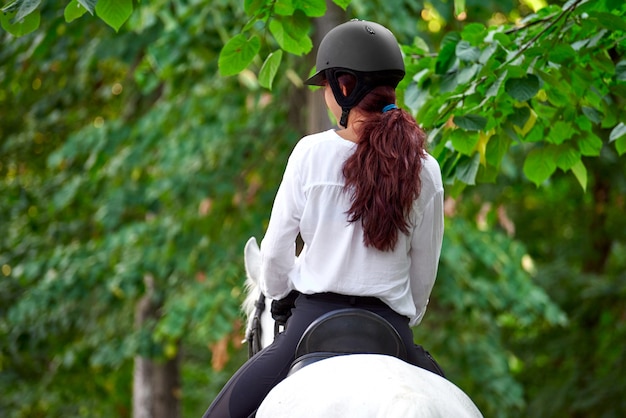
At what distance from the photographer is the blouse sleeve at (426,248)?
327cm

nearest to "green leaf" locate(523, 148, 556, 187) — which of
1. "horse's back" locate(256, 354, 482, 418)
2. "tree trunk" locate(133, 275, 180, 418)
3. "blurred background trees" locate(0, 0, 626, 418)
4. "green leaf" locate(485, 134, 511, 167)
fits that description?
"blurred background trees" locate(0, 0, 626, 418)

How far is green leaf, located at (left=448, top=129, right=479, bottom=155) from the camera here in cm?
422

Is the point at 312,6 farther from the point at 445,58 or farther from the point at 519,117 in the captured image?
the point at 519,117

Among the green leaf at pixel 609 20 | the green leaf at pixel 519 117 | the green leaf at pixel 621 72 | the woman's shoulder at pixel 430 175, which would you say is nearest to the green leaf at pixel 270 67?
the green leaf at pixel 519 117

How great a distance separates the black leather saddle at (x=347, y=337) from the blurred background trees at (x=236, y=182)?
1223mm

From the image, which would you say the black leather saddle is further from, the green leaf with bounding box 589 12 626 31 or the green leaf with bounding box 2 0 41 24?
the green leaf with bounding box 589 12 626 31

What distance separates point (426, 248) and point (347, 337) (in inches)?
17.5

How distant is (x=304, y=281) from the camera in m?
3.26

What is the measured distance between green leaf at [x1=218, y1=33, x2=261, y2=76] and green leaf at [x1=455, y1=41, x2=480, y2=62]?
84cm

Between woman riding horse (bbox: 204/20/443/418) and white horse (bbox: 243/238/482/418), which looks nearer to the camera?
white horse (bbox: 243/238/482/418)

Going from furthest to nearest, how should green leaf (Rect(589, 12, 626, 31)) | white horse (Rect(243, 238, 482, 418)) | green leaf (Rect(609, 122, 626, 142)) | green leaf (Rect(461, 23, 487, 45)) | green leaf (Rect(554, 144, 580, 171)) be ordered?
green leaf (Rect(554, 144, 580, 171)), green leaf (Rect(461, 23, 487, 45)), green leaf (Rect(609, 122, 626, 142)), green leaf (Rect(589, 12, 626, 31)), white horse (Rect(243, 238, 482, 418))

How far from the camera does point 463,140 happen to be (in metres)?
4.23

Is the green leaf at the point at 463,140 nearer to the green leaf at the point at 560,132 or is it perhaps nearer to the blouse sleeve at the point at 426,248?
the green leaf at the point at 560,132

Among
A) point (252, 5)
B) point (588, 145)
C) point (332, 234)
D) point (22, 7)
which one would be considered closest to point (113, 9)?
point (22, 7)
